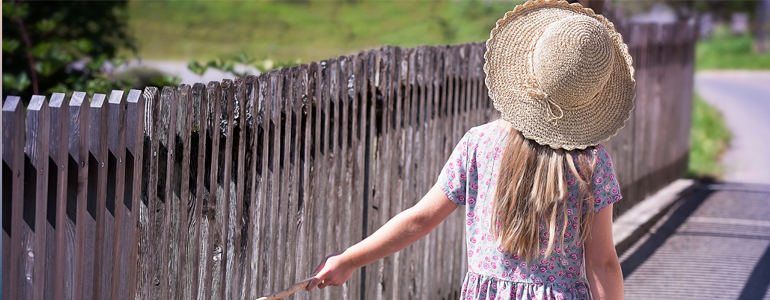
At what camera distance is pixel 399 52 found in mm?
3443

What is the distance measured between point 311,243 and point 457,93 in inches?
56.4

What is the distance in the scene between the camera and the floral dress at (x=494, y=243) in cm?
212

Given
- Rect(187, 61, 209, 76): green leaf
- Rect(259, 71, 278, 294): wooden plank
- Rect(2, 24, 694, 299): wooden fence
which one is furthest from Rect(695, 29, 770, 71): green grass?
Rect(259, 71, 278, 294): wooden plank

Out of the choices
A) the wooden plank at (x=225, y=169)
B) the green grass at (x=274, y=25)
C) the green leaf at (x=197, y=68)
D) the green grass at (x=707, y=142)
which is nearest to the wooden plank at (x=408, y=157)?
the wooden plank at (x=225, y=169)

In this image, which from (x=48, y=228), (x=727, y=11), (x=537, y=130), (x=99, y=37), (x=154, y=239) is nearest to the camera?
(x=48, y=228)

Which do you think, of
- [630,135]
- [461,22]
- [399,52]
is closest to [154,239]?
[399,52]

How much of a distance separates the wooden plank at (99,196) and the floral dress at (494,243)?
95cm

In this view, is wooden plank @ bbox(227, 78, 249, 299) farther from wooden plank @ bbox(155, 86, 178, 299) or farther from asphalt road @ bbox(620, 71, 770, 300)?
asphalt road @ bbox(620, 71, 770, 300)

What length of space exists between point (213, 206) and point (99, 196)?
0.48m

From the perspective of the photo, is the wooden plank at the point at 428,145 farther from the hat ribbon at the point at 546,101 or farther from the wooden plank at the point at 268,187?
the hat ribbon at the point at 546,101

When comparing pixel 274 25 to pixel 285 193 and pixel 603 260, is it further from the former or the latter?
pixel 603 260

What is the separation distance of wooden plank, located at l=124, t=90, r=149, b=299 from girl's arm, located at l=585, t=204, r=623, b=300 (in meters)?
1.29

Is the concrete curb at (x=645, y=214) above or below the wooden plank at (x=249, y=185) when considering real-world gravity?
below

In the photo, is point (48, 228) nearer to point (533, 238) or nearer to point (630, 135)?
point (533, 238)
